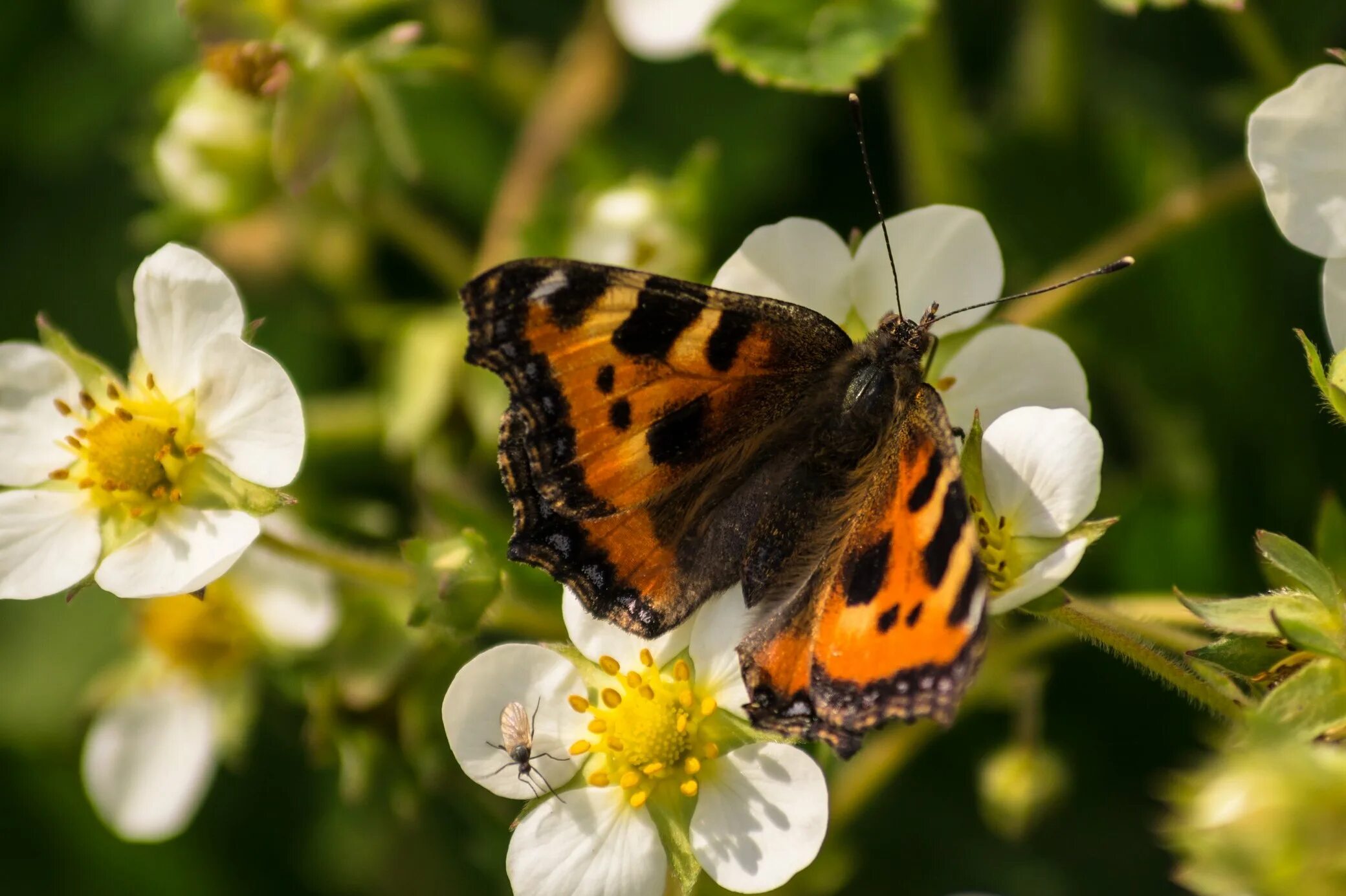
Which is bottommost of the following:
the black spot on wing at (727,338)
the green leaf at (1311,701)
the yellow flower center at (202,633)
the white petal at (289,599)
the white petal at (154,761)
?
the white petal at (154,761)

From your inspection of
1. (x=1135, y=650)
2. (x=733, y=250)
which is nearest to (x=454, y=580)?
(x=1135, y=650)

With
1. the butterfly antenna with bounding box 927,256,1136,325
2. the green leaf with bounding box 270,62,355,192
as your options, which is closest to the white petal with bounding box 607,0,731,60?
the green leaf with bounding box 270,62,355,192

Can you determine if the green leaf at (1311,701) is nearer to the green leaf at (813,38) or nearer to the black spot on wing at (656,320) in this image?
the black spot on wing at (656,320)

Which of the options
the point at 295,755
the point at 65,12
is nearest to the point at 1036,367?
the point at 295,755

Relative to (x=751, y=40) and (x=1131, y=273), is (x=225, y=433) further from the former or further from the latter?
(x=1131, y=273)

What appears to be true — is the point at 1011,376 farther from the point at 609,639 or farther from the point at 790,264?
the point at 609,639

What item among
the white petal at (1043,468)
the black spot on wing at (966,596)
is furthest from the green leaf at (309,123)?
the black spot on wing at (966,596)
